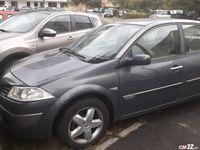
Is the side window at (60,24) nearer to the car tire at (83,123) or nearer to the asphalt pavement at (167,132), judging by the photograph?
the asphalt pavement at (167,132)

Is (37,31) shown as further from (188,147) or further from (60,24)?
(188,147)

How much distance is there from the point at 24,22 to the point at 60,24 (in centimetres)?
83

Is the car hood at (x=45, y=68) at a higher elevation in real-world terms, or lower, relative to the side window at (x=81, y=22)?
lower

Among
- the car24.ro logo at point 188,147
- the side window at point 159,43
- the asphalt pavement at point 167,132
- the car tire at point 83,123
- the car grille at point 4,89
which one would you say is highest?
the side window at point 159,43

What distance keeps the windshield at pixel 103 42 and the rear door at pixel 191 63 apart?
0.91 meters

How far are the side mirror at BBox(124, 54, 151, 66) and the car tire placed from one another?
2.17 ft

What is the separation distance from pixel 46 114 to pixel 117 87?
3.37ft

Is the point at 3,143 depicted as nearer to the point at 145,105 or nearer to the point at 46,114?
the point at 46,114

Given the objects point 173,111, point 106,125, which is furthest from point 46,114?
point 173,111

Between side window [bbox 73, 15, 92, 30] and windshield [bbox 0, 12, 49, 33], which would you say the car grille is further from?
side window [bbox 73, 15, 92, 30]

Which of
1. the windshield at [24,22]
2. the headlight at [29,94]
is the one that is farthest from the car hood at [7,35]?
the headlight at [29,94]

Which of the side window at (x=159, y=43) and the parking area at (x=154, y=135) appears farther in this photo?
the side window at (x=159, y=43)

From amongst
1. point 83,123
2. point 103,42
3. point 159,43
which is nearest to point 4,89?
point 83,123

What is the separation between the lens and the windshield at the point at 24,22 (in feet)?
23.1
